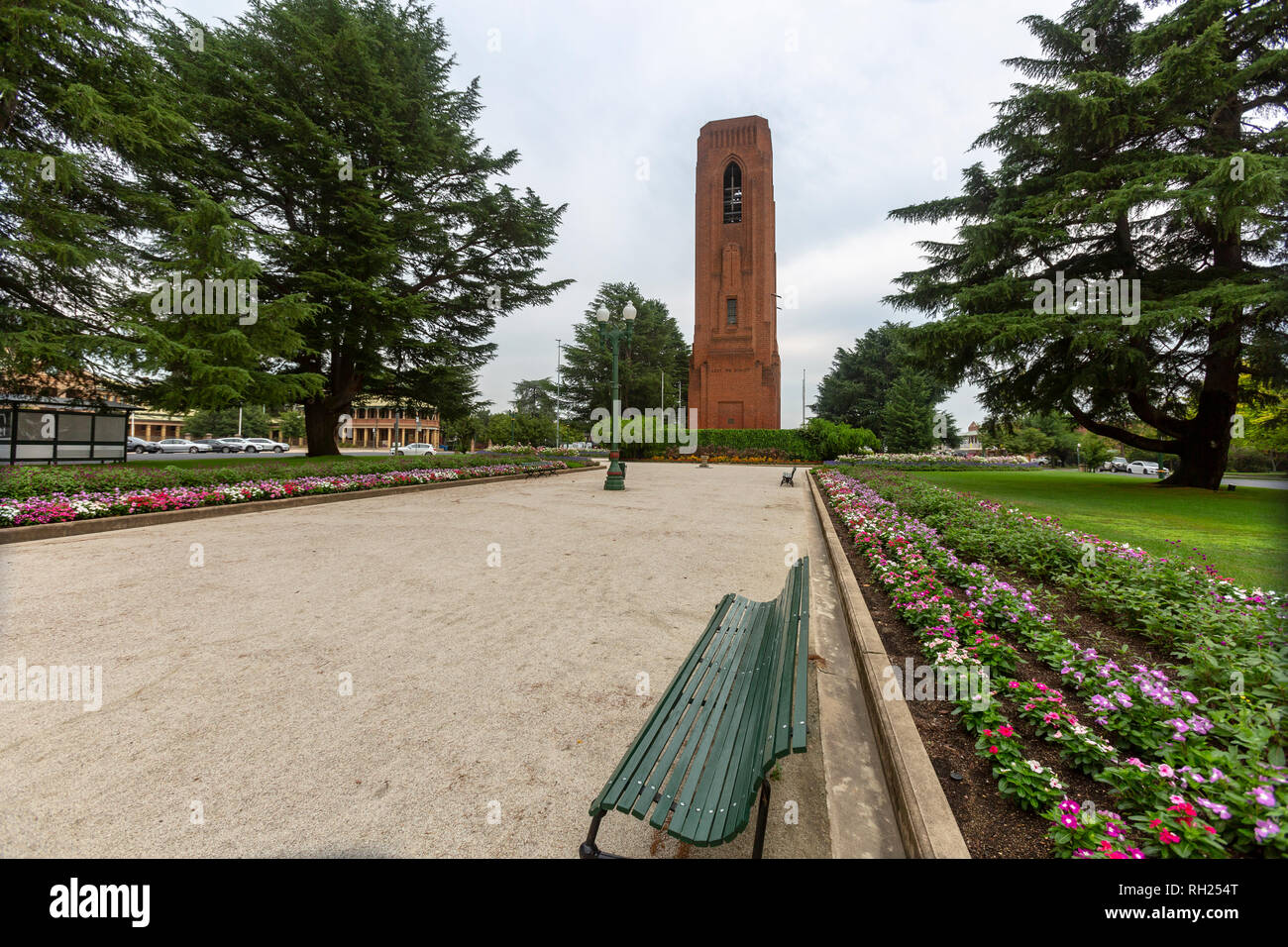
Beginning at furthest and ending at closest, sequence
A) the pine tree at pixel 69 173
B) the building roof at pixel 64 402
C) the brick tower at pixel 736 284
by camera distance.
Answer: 1. the brick tower at pixel 736 284
2. the building roof at pixel 64 402
3. the pine tree at pixel 69 173

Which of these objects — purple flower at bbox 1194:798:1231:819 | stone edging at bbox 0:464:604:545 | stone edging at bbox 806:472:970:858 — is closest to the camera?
purple flower at bbox 1194:798:1231:819

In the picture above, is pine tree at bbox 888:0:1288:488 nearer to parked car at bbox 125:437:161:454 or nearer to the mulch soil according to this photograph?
the mulch soil

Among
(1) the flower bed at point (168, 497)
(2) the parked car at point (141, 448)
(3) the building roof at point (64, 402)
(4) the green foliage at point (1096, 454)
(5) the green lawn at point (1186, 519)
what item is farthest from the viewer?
(4) the green foliage at point (1096, 454)

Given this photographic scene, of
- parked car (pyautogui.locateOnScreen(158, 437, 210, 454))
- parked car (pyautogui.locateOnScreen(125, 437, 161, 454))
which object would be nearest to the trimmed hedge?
parked car (pyautogui.locateOnScreen(158, 437, 210, 454))

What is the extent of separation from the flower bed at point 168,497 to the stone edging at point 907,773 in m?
10.4

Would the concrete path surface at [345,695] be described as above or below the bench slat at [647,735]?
below

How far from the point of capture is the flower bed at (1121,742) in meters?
1.51

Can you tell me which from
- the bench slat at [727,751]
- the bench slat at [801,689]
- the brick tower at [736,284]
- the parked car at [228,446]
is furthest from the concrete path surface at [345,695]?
the parked car at [228,446]

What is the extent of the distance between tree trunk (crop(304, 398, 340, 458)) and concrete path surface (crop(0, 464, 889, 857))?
14672mm

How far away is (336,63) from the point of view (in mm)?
17250

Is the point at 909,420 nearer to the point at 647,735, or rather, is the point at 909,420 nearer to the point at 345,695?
the point at 647,735

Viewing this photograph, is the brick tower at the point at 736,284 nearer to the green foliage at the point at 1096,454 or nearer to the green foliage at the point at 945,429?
the green foliage at the point at 945,429

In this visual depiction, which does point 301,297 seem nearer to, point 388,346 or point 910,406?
point 388,346

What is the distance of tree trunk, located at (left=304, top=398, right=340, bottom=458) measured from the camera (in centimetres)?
1994
